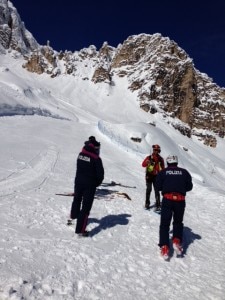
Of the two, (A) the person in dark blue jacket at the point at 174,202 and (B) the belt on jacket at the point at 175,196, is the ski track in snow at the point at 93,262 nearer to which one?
(A) the person in dark blue jacket at the point at 174,202

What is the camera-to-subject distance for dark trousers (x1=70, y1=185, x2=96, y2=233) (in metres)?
7.82

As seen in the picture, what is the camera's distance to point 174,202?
7.77m

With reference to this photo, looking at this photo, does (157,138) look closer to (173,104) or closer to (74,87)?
(74,87)

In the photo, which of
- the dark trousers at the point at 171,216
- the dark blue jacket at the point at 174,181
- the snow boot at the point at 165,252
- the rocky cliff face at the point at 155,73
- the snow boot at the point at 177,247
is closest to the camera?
the snow boot at the point at 165,252

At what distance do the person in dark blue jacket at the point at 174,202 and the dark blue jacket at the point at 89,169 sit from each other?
51.9 inches

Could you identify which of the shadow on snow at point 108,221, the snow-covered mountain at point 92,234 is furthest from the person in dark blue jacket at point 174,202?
Answer: the shadow on snow at point 108,221

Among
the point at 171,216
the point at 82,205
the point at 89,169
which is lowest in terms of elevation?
the point at 82,205

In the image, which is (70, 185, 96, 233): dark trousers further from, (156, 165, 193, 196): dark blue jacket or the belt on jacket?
the belt on jacket

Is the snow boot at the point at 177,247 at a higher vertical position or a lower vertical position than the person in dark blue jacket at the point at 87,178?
lower

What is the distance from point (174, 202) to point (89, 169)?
6.28ft

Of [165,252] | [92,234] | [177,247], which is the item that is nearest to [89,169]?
[92,234]

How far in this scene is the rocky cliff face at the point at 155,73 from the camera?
152m

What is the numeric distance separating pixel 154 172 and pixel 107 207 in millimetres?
1846

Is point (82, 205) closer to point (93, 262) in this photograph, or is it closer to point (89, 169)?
point (89, 169)
